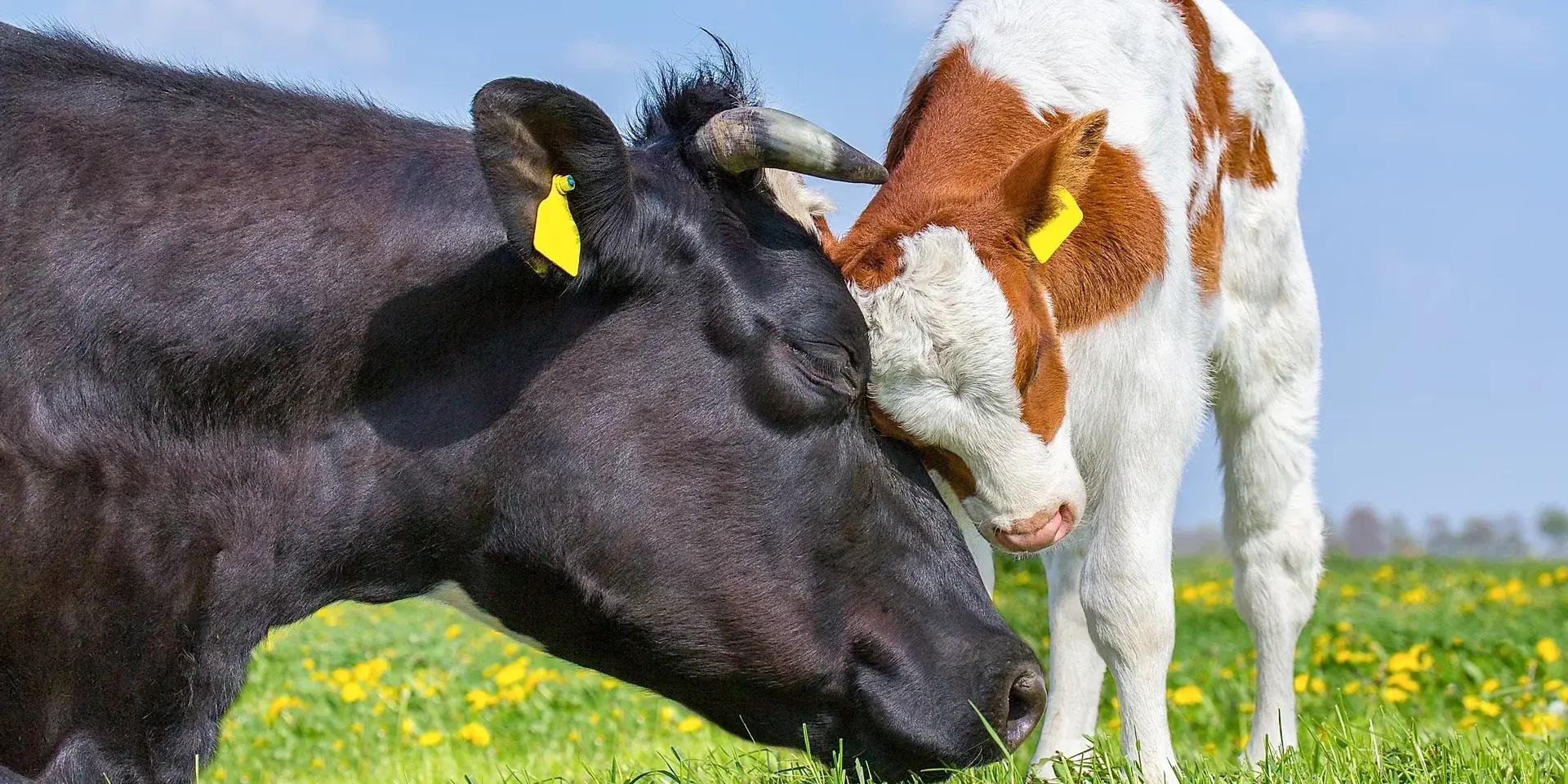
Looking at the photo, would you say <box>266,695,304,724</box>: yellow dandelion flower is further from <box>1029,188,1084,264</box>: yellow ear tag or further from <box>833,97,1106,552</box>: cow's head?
<box>1029,188,1084,264</box>: yellow ear tag

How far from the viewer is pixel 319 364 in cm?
318

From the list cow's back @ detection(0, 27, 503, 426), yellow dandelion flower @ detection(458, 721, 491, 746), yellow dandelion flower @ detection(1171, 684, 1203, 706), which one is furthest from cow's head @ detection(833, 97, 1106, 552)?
yellow dandelion flower @ detection(1171, 684, 1203, 706)

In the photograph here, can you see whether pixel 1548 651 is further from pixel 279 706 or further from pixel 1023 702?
pixel 279 706

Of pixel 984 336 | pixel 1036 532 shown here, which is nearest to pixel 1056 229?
pixel 984 336

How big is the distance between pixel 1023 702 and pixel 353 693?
14.4 feet

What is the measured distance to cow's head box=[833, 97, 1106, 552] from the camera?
3.62 meters

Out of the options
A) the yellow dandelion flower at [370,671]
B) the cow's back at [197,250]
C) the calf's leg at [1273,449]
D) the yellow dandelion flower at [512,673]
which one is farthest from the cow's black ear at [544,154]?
the yellow dandelion flower at [370,671]

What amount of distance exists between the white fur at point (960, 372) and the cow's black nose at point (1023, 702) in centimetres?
44

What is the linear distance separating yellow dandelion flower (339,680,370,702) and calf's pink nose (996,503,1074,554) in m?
4.17

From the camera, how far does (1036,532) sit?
12.2 feet

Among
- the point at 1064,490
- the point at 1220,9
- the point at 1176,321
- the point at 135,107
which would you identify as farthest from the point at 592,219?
the point at 1220,9

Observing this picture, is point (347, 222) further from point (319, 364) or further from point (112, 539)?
point (112, 539)

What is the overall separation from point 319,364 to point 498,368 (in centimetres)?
36

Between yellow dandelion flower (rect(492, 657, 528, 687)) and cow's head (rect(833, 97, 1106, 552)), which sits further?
yellow dandelion flower (rect(492, 657, 528, 687))
